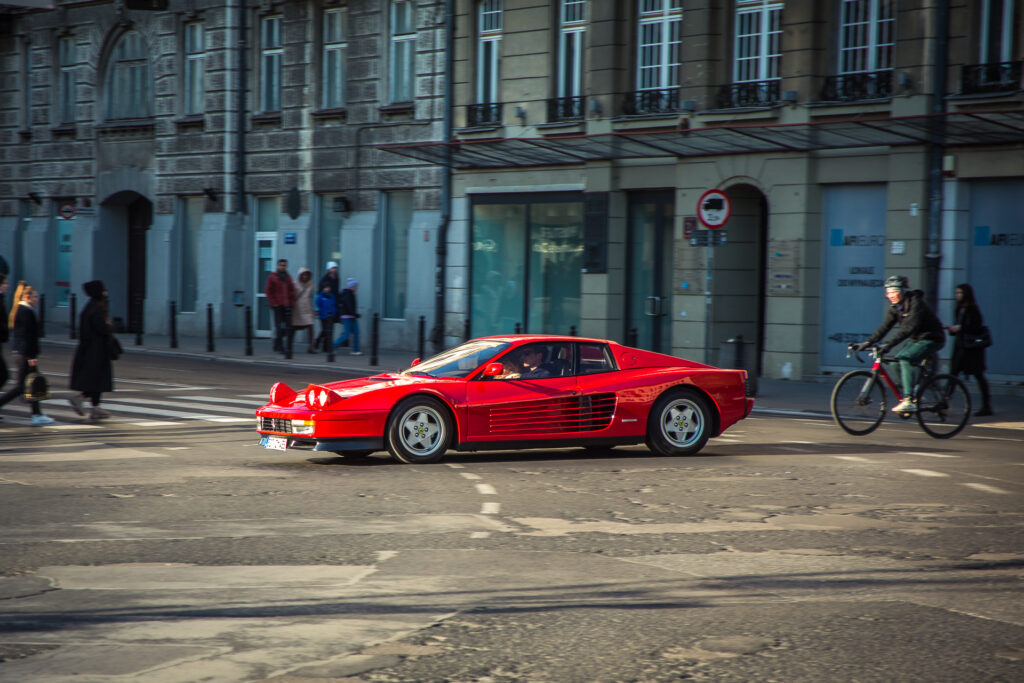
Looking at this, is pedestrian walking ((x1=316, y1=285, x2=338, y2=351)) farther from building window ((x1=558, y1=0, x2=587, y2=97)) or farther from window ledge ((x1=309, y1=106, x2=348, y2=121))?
building window ((x1=558, y1=0, x2=587, y2=97))

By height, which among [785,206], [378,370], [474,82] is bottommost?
[378,370]

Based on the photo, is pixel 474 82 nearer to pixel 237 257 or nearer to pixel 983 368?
pixel 237 257

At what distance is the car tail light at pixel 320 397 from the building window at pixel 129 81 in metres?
26.0

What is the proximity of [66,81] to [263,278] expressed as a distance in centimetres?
1003

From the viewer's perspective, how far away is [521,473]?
10961 millimetres

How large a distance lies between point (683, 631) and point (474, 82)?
2364 centimetres

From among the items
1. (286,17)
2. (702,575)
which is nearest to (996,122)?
(702,575)

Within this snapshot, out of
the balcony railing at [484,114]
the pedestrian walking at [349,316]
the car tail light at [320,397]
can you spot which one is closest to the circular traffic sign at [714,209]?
the car tail light at [320,397]

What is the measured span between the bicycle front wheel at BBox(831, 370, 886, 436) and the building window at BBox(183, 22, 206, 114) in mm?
23154

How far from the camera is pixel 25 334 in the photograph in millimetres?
15312

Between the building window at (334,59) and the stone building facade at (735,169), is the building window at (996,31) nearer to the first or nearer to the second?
the stone building facade at (735,169)

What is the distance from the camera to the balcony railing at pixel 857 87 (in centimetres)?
2171

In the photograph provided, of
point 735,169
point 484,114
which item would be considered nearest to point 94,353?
point 735,169

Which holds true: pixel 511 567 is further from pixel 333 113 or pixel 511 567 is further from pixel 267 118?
pixel 267 118
